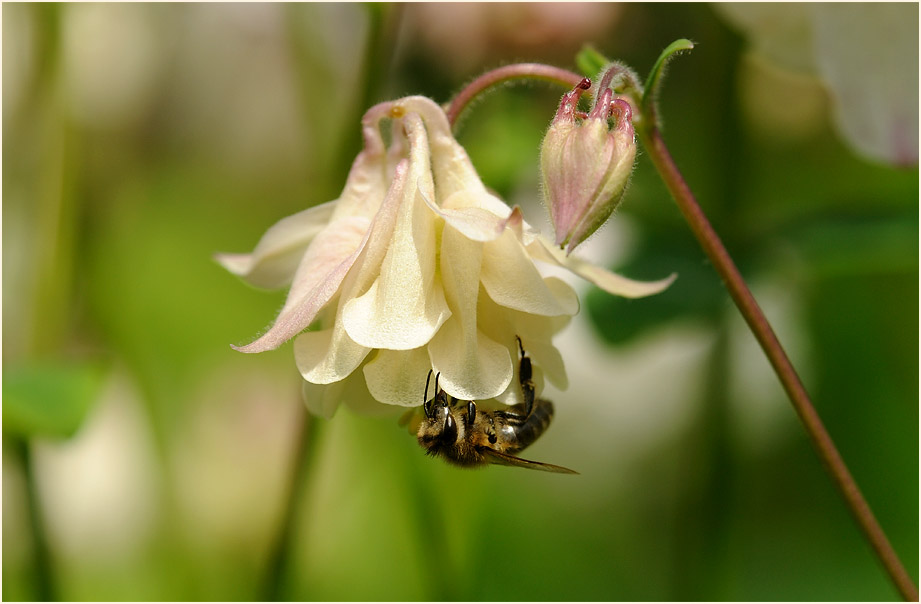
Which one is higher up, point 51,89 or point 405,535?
point 51,89

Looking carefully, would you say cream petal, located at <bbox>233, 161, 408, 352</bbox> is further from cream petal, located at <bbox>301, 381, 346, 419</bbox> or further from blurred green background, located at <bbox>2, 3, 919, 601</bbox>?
blurred green background, located at <bbox>2, 3, 919, 601</bbox>

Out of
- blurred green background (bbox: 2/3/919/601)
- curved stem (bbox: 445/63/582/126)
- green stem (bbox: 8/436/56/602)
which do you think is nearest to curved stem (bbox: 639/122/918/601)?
curved stem (bbox: 445/63/582/126)

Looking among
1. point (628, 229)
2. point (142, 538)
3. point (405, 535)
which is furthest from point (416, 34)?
point (142, 538)

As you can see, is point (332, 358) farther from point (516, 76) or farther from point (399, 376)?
point (516, 76)

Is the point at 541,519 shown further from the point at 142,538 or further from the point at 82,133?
the point at 82,133

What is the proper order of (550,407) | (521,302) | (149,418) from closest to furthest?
(521,302)
(550,407)
(149,418)

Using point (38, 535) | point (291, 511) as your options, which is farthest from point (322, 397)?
point (38, 535)
